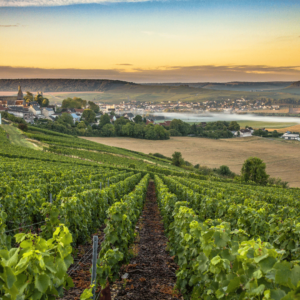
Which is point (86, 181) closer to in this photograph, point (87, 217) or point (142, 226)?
point (142, 226)

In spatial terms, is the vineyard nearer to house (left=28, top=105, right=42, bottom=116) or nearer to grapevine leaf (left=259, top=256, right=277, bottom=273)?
grapevine leaf (left=259, top=256, right=277, bottom=273)

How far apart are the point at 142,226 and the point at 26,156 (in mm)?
25293

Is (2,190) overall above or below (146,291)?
above

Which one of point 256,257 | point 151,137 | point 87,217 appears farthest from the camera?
point 151,137

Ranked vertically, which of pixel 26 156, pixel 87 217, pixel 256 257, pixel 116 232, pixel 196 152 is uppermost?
pixel 256 257

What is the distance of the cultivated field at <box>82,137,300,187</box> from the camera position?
5798 cm

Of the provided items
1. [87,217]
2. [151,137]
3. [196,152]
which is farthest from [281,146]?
[87,217]

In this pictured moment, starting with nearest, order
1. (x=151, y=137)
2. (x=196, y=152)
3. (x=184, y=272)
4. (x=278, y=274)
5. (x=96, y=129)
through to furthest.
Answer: (x=278, y=274), (x=184, y=272), (x=196, y=152), (x=151, y=137), (x=96, y=129)

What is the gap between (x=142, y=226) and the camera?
11.3 m

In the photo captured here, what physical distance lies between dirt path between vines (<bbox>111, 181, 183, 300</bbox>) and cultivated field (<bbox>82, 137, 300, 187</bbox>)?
143 ft

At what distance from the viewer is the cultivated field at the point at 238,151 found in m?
58.0

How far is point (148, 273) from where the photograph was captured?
677 cm

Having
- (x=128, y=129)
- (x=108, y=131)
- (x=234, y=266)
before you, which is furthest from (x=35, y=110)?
(x=234, y=266)

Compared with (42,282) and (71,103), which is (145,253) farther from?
(71,103)
